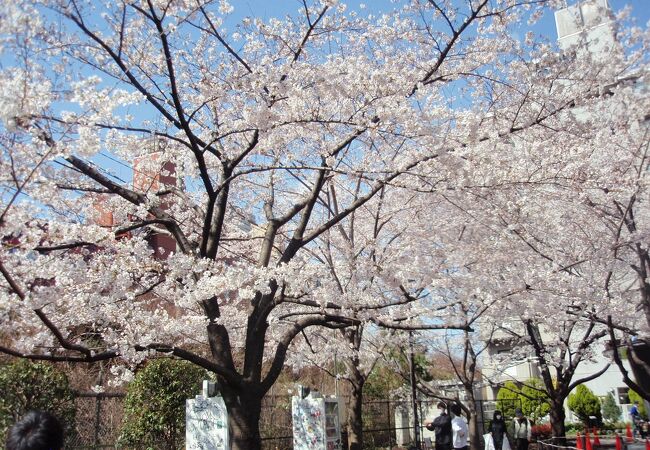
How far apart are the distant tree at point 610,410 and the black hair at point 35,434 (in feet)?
95.2

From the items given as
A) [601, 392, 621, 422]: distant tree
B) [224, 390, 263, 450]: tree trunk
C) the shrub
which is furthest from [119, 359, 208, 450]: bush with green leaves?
[601, 392, 621, 422]: distant tree

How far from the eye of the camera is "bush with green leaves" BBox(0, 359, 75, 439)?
7.73 metres

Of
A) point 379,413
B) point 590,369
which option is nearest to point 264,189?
point 379,413

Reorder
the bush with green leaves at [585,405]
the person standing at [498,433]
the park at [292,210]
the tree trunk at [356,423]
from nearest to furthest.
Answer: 1. the park at [292,210]
2. the tree trunk at [356,423]
3. the person standing at [498,433]
4. the bush with green leaves at [585,405]

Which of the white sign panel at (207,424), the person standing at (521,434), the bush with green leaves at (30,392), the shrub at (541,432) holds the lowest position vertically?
the shrub at (541,432)

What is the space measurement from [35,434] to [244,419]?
4.93 meters

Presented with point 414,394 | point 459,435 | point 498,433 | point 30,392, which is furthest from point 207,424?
point 498,433

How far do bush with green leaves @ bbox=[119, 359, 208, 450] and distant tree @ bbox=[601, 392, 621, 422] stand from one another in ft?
76.2

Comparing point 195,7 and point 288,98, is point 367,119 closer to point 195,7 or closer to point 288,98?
point 288,98

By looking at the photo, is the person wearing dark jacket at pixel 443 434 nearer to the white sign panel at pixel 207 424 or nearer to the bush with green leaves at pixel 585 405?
the white sign panel at pixel 207 424

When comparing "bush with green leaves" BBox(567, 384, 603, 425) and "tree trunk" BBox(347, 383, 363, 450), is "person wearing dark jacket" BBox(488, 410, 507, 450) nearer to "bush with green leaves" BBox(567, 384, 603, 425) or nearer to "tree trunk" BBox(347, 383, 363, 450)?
"tree trunk" BBox(347, 383, 363, 450)

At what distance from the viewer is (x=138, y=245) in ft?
20.6

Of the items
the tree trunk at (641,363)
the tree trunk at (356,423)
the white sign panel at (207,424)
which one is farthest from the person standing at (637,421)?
the white sign panel at (207,424)

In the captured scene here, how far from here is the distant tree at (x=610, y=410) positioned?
2642 cm
